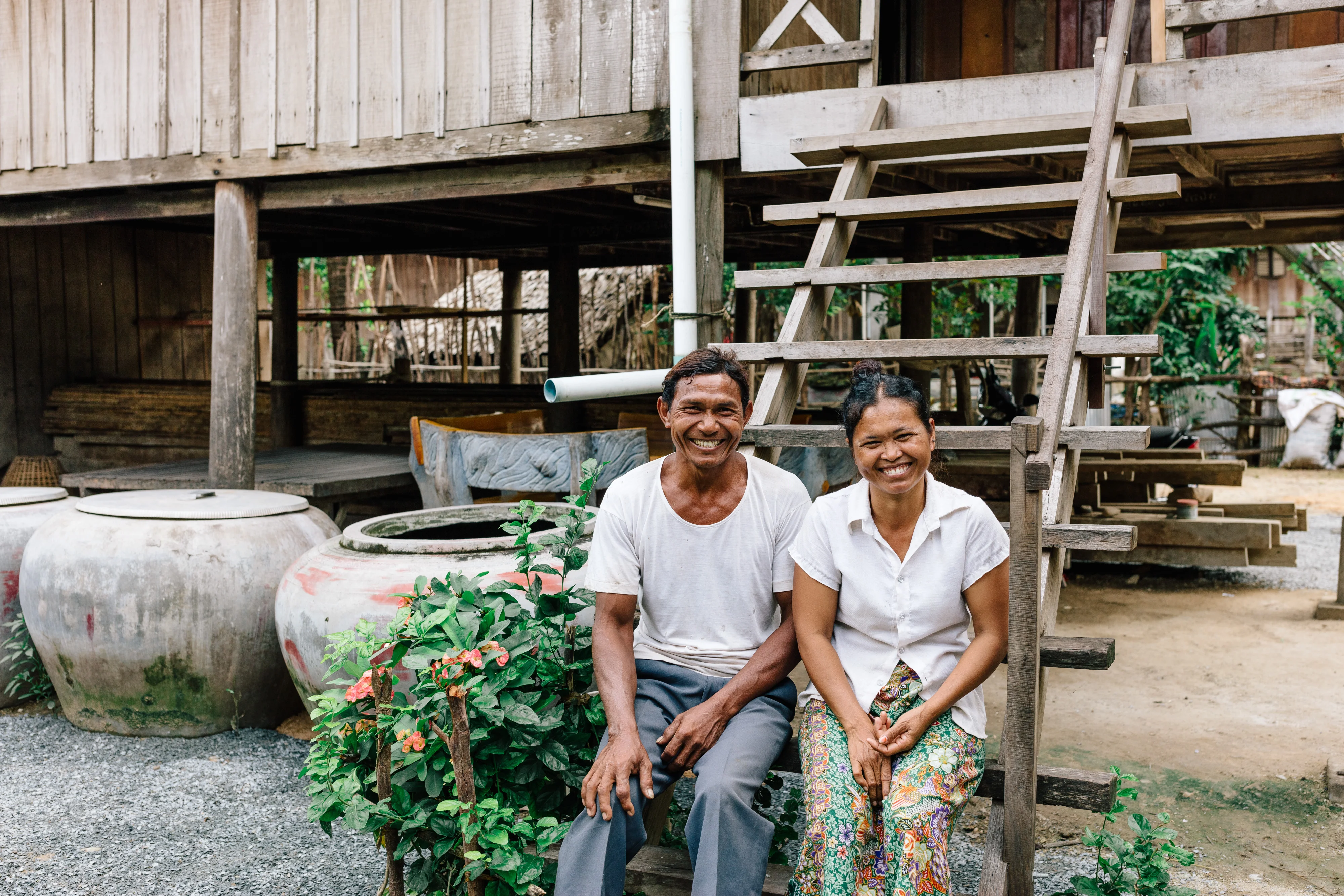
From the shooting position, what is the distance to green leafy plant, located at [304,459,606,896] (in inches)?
90.1

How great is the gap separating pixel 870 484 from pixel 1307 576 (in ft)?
22.4

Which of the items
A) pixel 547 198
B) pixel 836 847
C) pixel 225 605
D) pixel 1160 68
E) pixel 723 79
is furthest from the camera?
pixel 547 198

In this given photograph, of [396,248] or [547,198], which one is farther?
[396,248]

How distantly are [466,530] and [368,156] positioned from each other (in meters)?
2.07

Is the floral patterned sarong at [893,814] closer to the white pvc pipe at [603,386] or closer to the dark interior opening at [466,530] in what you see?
the white pvc pipe at [603,386]

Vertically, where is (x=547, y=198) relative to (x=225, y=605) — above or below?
above

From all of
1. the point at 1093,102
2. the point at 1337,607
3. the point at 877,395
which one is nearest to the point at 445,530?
the point at 877,395

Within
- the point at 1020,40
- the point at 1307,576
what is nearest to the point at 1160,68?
the point at 1020,40

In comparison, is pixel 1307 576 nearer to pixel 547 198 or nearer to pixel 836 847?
pixel 547 198

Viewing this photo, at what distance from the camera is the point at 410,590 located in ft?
11.7

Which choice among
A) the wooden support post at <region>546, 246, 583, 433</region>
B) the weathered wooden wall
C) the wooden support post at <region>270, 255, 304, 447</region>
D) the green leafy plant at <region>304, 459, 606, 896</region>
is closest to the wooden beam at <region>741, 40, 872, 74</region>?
the green leafy plant at <region>304, 459, 606, 896</region>

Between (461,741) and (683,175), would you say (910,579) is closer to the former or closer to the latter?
(461,741)

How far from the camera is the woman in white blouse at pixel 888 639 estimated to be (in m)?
2.18

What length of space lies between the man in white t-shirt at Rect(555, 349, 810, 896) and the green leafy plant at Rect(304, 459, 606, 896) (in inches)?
6.6
